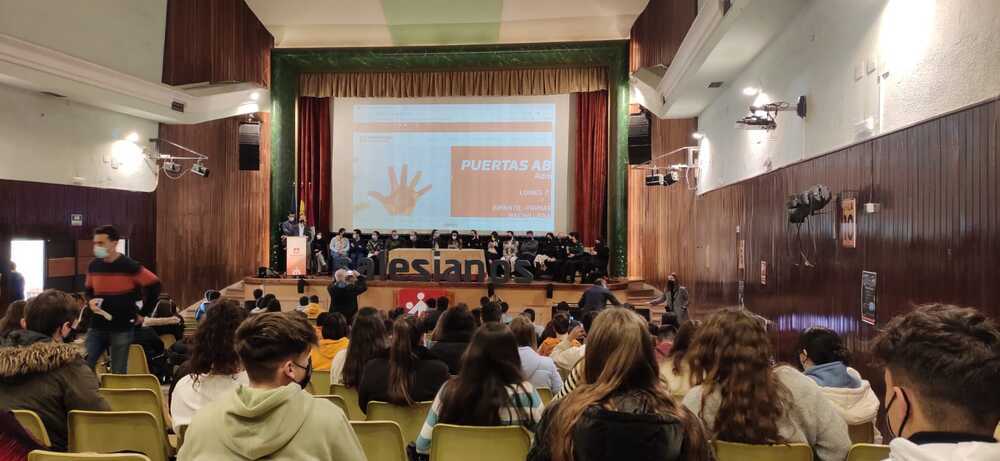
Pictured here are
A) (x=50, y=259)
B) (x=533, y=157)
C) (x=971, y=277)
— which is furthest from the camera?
(x=533, y=157)

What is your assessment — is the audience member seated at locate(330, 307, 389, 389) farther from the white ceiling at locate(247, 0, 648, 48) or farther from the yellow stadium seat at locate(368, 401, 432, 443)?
the white ceiling at locate(247, 0, 648, 48)

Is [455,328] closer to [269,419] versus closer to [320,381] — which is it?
[320,381]

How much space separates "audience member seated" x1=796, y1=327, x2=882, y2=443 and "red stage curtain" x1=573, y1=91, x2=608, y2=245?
12.2 meters

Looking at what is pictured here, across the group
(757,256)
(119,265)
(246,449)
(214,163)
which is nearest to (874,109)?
(757,256)

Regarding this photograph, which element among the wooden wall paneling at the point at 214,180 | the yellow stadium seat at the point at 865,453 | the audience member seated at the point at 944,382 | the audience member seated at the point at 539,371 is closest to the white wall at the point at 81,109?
the wooden wall paneling at the point at 214,180

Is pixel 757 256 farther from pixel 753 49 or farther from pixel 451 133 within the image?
pixel 451 133

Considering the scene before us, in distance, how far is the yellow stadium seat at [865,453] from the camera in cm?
222

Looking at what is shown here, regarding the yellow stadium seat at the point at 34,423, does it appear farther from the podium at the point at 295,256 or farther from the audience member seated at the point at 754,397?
the podium at the point at 295,256

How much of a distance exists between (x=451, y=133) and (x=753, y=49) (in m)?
8.32

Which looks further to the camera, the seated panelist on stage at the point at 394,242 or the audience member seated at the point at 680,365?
the seated panelist on stage at the point at 394,242

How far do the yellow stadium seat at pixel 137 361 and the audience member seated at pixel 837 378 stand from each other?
15.2ft

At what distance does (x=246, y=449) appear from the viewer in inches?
61.9

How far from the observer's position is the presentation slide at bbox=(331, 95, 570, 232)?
14.7m

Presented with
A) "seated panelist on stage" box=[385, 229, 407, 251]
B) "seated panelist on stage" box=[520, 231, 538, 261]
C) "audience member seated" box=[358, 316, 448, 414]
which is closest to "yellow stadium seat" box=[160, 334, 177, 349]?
"audience member seated" box=[358, 316, 448, 414]
